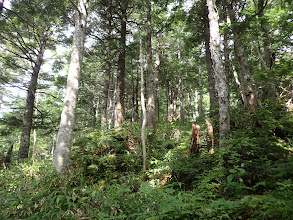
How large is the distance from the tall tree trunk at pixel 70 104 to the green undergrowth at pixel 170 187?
0.49 meters

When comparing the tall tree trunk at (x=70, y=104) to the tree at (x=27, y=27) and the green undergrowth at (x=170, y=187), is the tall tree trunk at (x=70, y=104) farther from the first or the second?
the tree at (x=27, y=27)

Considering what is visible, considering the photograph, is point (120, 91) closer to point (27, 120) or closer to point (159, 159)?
point (159, 159)

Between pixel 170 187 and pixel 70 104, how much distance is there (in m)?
4.32

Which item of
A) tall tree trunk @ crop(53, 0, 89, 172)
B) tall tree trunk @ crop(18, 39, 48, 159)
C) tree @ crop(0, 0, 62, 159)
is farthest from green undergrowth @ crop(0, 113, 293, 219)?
tree @ crop(0, 0, 62, 159)

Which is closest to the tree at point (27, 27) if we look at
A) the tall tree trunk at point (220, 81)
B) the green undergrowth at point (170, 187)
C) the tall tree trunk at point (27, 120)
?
the tall tree trunk at point (27, 120)

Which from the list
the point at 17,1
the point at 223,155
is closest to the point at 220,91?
the point at 223,155

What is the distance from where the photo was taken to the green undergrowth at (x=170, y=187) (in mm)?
2586

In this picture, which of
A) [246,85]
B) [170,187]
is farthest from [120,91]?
[170,187]

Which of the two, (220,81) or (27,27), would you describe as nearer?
(220,81)

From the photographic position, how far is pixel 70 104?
5.88 metres

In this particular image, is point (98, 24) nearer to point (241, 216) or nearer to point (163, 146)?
point (163, 146)

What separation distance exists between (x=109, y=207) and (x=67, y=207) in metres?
0.94

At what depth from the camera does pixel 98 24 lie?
11.1m

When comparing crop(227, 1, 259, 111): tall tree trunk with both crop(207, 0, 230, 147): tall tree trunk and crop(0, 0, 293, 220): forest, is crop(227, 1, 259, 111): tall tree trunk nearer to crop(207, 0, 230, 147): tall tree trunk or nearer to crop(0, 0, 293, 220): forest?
crop(0, 0, 293, 220): forest
